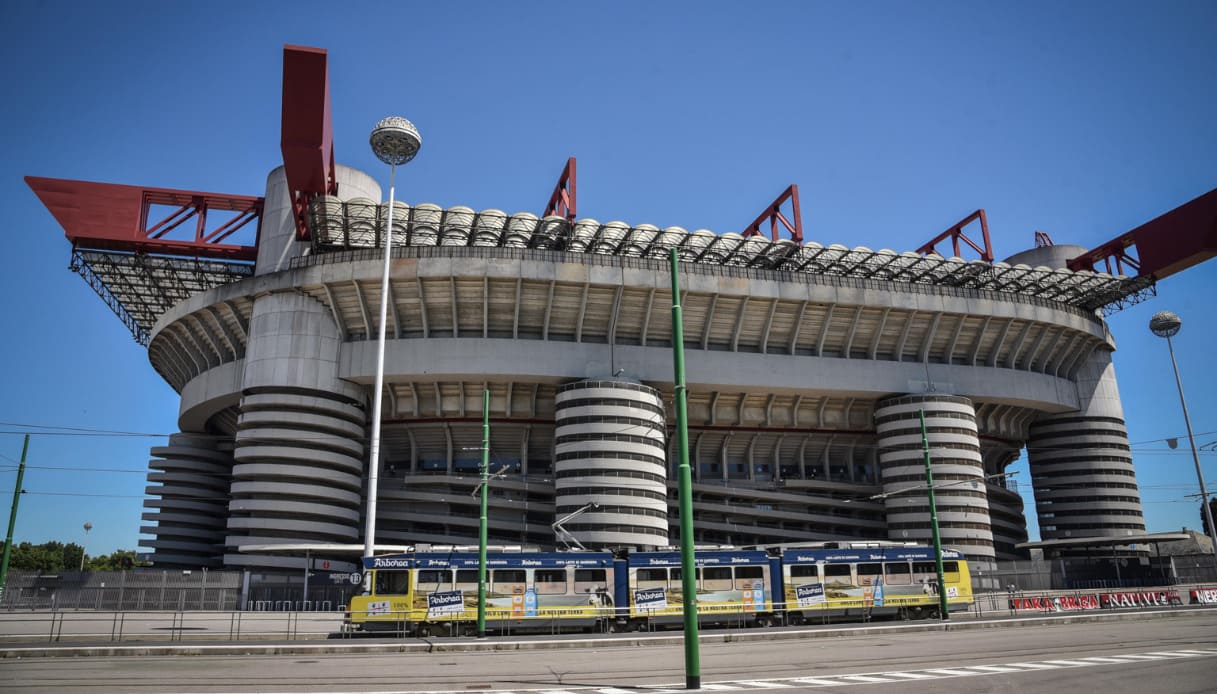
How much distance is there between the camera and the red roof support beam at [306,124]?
44.4 m

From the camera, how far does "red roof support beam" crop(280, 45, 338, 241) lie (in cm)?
4438

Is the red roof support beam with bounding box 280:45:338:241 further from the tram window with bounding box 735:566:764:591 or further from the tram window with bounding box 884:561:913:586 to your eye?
the tram window with bounding box 884:561:913:586

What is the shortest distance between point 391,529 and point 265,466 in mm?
11219

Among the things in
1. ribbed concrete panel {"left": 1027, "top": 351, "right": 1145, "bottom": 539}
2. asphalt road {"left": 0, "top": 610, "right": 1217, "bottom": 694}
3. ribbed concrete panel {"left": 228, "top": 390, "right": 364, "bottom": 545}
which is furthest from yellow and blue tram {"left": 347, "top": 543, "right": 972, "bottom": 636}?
ribbed concrete panel {"left": 1027, "top": 351, "right": 1145, "bottom": 539}

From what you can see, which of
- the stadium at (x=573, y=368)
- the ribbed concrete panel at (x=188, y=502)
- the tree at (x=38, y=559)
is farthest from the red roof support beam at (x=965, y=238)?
the tree at (x=38, y=559)

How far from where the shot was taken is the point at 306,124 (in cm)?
4716

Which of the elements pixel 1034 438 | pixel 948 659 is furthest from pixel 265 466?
pixel 1034 438

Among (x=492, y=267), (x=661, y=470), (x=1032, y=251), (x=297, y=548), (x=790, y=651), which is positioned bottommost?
(x=790, y=651)

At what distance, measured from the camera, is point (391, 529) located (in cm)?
6038

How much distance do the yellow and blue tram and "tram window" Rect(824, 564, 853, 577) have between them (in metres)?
0.05

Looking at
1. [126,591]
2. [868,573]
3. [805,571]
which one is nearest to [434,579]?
[805,571]

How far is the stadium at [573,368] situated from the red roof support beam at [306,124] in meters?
0.20

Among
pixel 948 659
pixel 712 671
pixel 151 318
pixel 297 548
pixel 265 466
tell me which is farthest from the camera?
pixel 151 318

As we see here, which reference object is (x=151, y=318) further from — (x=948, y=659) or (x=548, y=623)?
(x=948, y=659)
